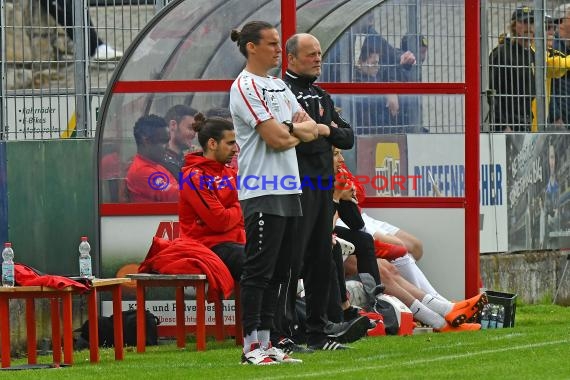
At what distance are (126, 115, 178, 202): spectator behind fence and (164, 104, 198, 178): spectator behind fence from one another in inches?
2.1

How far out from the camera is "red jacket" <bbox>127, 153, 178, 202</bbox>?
14.2 m

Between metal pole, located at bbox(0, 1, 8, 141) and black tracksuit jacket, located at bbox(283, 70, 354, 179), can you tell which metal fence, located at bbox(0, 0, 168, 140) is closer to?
metal pole, located at bbox(0, 1, 8, 141)

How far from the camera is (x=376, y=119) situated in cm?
1452

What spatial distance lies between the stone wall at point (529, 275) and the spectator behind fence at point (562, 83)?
4.64ft

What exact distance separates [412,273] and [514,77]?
3.67m

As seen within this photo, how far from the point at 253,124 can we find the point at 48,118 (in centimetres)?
506

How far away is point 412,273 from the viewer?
555 inches

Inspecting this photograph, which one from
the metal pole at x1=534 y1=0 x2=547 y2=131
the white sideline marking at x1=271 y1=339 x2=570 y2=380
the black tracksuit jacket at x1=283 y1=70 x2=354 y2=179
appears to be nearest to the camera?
the white sideline marking at x1=271 y1=339 x2=570 y2=380

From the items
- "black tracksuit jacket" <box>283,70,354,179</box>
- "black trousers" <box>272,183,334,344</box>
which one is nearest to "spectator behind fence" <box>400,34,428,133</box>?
"black tracksuit jacket" <box>283,70,354,179</box>

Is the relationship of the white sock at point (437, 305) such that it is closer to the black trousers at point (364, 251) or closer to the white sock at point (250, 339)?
→ the black trousers at point (364, 251)

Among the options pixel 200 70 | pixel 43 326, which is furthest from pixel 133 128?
pixel 43 326

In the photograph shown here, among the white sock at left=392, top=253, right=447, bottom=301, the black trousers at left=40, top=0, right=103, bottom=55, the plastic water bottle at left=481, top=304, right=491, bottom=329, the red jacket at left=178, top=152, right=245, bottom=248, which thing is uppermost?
the black trousers at left=40, top=0, right=103, bottom=55

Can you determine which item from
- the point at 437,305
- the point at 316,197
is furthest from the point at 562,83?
the point at 316,197

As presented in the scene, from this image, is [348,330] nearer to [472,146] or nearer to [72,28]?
[472,146]
